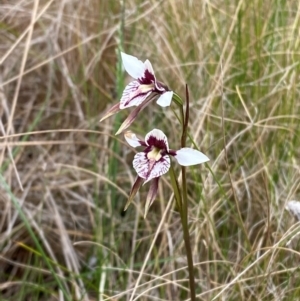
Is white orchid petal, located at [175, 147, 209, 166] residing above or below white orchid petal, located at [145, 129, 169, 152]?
below

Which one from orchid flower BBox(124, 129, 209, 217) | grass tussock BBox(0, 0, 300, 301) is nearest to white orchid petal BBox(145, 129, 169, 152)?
orchid flower BBox(124, 129, 209, 217)

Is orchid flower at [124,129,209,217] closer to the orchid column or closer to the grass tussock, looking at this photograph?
the orchid column

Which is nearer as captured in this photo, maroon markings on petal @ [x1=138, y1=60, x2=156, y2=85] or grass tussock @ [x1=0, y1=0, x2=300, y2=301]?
maroon markings on petal @ [x1=138, y1=60, x2=156, y2=85]

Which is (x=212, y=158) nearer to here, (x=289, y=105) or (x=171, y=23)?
(x=289, y=105)

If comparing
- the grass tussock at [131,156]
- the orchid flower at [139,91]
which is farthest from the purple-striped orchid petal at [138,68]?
the grass tussock at [131,156]

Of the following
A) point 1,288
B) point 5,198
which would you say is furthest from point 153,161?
point 5,198

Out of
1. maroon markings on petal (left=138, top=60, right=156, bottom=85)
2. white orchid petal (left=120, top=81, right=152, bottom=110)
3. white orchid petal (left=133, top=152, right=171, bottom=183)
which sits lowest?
white orchid petal (left=133, top=152, right=171, bottom=183)

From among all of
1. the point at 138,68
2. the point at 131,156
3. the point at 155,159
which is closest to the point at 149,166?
the point at 155,159
